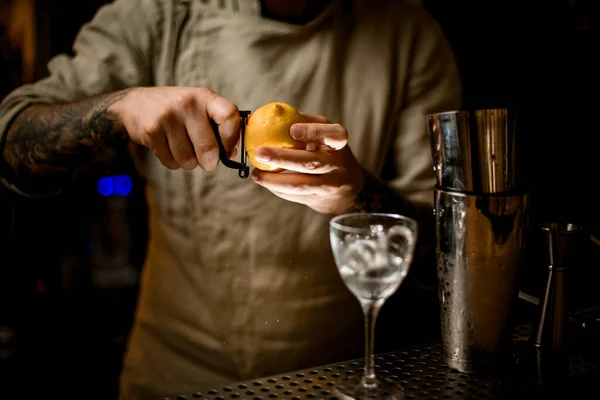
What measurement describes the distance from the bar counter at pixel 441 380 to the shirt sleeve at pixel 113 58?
115 centimetres

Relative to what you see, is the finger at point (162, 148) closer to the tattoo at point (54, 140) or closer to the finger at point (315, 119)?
the tattoo at point (54, 140)

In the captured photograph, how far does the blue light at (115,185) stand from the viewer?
338 cm

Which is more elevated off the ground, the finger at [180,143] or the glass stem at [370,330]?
the finger at [180,143]

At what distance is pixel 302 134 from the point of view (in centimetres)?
118

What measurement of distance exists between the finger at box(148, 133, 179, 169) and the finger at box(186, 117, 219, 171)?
7 cm

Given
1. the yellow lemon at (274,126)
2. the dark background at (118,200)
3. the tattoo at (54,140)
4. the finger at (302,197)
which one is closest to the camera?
the yellow lemon at (274,126)

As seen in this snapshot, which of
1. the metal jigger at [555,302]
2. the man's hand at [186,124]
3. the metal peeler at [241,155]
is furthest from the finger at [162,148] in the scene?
the metal jigger at [555,302]

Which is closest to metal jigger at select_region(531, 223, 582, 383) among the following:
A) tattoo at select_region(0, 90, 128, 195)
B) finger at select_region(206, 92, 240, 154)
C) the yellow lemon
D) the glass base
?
the glass base

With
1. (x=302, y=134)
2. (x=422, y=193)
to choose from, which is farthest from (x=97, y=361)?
(x=302, y=134)

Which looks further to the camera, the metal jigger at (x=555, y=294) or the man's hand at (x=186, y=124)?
the man's hand at (x=186, y=124)

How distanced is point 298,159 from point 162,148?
35 centimetres

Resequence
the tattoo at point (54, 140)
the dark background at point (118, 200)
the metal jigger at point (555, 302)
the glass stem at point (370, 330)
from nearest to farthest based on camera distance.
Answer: the glass stem at point (370, 330) < the metal jigger at point (555, 302) < the tattoo at point (54, 140) < the dark background at point (118, 200)

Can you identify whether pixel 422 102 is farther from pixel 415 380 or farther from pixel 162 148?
pixel 415 380

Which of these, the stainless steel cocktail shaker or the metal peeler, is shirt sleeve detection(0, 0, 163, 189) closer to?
the metal peeler
